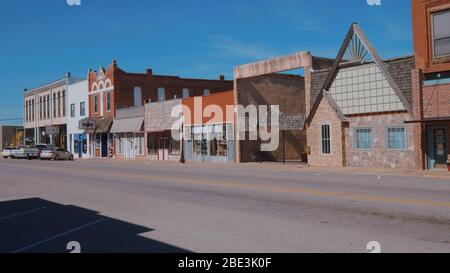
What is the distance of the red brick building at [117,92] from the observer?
50.5 m

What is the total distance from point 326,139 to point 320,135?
1.77 ft

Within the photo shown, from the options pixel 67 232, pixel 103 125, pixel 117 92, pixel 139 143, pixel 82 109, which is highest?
pixel 117 92

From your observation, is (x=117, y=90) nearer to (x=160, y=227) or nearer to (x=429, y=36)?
(x=429, y=36)

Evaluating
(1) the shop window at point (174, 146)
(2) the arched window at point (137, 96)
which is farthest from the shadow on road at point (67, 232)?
(2) the arched window at point (137, 96)

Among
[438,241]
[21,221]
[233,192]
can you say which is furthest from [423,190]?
[21,221]

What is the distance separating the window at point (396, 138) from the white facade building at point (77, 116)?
39467 mm

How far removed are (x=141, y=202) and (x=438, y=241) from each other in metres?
7.88

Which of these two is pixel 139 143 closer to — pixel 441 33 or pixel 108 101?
pixel 108 101

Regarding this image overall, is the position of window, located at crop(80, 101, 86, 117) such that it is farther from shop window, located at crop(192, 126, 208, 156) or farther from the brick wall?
the brick wall

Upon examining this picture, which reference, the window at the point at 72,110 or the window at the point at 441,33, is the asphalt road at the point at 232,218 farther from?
the window at the point at 72,110

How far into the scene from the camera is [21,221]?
10.8 meters

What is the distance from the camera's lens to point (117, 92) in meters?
50.2

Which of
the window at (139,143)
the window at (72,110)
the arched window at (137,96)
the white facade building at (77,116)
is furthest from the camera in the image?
the window at (72,110)

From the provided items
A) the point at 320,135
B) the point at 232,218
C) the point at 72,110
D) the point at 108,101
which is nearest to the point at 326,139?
the point at 320,135
